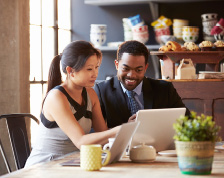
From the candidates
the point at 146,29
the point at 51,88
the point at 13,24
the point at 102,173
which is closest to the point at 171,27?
the point at 146,29

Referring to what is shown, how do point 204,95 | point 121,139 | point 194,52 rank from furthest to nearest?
point 194,52, point 204,95, point 121,139

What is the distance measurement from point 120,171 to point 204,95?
2.27 m

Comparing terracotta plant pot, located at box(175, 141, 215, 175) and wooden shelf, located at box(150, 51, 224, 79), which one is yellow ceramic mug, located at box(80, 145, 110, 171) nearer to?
terracotta plant pot, located at box(175, 141, 215, 175)

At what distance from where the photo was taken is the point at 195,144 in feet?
5.10

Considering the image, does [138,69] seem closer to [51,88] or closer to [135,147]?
[51,88]

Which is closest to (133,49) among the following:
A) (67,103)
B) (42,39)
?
(67,103)

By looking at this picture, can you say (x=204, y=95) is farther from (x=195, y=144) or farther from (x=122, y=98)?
(x=195, y=144)

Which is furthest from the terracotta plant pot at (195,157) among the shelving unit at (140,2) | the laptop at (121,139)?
the shelving unit at (140,2)

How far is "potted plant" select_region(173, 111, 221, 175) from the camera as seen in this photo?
1.55m

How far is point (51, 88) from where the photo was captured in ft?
8.21

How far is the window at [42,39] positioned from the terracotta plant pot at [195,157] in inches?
90.7

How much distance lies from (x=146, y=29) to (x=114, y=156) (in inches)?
110

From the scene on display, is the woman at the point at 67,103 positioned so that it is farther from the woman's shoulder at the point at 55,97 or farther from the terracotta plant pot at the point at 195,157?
the terracotta plant pot at the point at 195,157

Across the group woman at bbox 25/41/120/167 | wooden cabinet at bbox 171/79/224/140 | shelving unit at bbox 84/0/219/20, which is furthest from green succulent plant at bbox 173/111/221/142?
shelving unit at bbox 84/0/219/20
